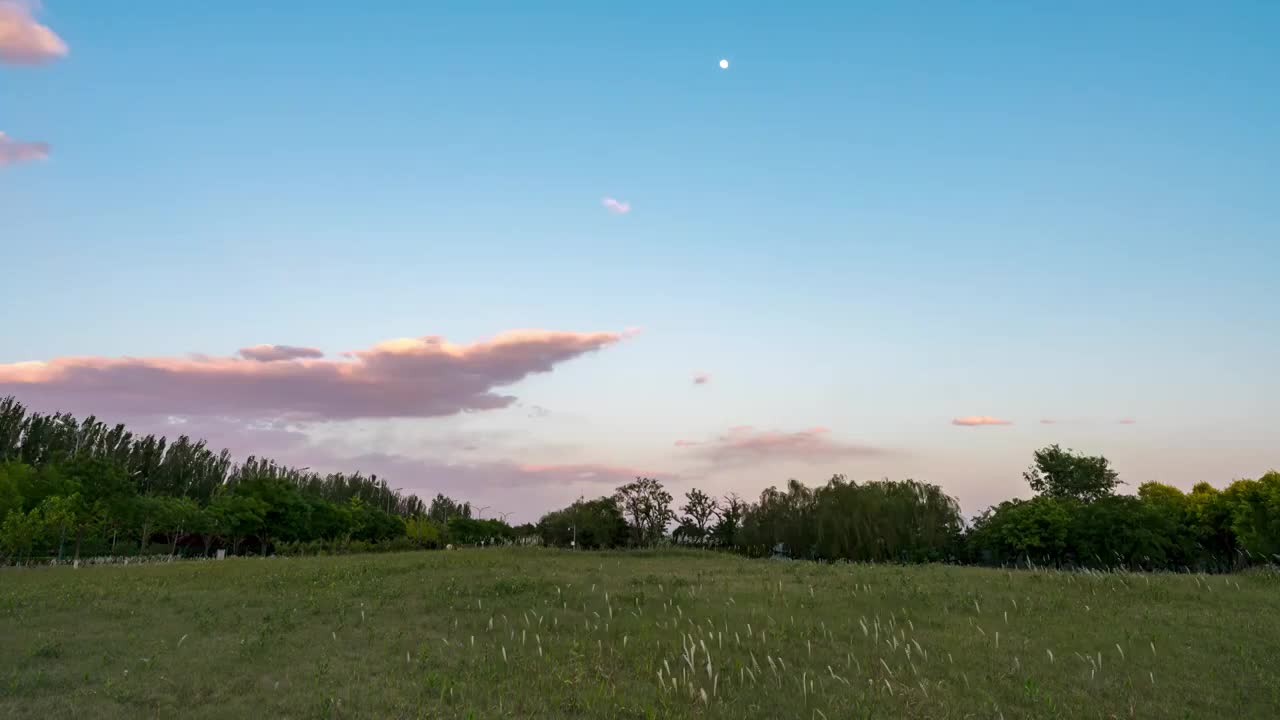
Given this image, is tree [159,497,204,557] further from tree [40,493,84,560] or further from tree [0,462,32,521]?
tree [0,462,32,521]

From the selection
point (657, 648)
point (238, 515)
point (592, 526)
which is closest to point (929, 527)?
point (592, 526)

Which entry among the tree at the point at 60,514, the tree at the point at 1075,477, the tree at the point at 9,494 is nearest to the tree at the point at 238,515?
the tree at the point at 60,514

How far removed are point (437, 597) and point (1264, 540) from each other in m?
57.3

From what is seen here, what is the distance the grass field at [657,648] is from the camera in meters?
13.6

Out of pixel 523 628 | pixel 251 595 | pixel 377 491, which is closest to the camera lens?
pixel 523 628

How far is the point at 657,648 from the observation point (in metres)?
17.0

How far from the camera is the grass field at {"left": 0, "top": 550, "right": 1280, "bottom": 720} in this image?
13.6 metres

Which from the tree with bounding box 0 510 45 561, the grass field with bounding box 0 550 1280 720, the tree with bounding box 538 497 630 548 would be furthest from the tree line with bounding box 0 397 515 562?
the grass field with bounding box 0 550 1280 720

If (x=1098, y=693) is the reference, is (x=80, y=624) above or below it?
below

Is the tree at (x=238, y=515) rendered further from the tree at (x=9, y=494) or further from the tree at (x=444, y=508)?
the tree at (x=444, y=508)

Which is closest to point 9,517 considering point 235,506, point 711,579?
point 235,506

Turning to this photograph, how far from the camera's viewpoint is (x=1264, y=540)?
169 ft

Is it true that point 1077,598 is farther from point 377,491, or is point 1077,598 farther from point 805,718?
point 377,491

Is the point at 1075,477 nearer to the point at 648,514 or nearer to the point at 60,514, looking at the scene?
the point at 648,514
